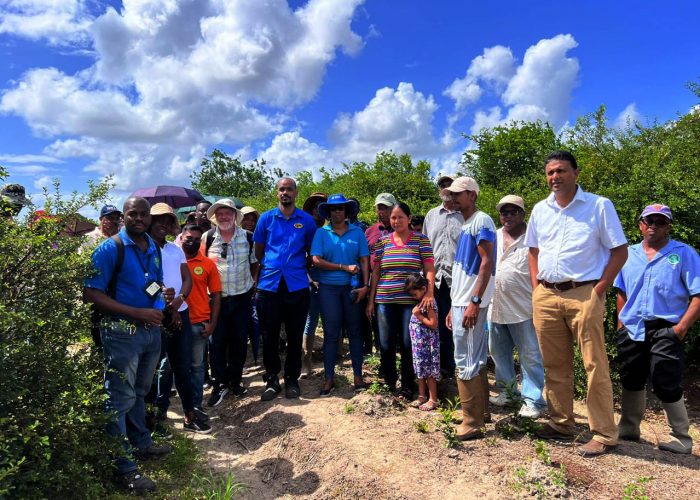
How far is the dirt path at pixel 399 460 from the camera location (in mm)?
3062

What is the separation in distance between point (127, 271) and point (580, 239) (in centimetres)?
333

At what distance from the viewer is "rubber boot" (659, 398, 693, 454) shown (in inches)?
→ 146

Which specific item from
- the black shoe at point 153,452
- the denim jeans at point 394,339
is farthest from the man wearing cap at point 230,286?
the denim jeans at point 394,339

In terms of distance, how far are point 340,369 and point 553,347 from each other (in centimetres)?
277

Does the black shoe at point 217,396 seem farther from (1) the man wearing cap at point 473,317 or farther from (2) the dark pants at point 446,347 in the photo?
(1) the man wearing cap at point 473,317

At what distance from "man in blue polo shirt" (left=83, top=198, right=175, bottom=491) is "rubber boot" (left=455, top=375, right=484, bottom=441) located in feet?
7.87

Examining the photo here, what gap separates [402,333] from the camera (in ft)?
14.9

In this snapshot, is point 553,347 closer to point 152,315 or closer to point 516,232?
point 516,232

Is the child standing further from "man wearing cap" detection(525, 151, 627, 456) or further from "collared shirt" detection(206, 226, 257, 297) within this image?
"collared shirt" detection(206, 226, 257, 297)

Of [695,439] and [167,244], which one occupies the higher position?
[167,244]

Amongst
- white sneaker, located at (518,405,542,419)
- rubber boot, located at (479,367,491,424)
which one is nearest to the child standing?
rubber boot, located at (479,367,491,424)

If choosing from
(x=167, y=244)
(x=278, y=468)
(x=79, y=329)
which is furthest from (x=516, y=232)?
(x=79, y=329)

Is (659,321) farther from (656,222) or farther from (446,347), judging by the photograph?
(446,347)

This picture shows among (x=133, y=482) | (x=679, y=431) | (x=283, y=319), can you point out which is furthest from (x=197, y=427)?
(x=679, y=431)
